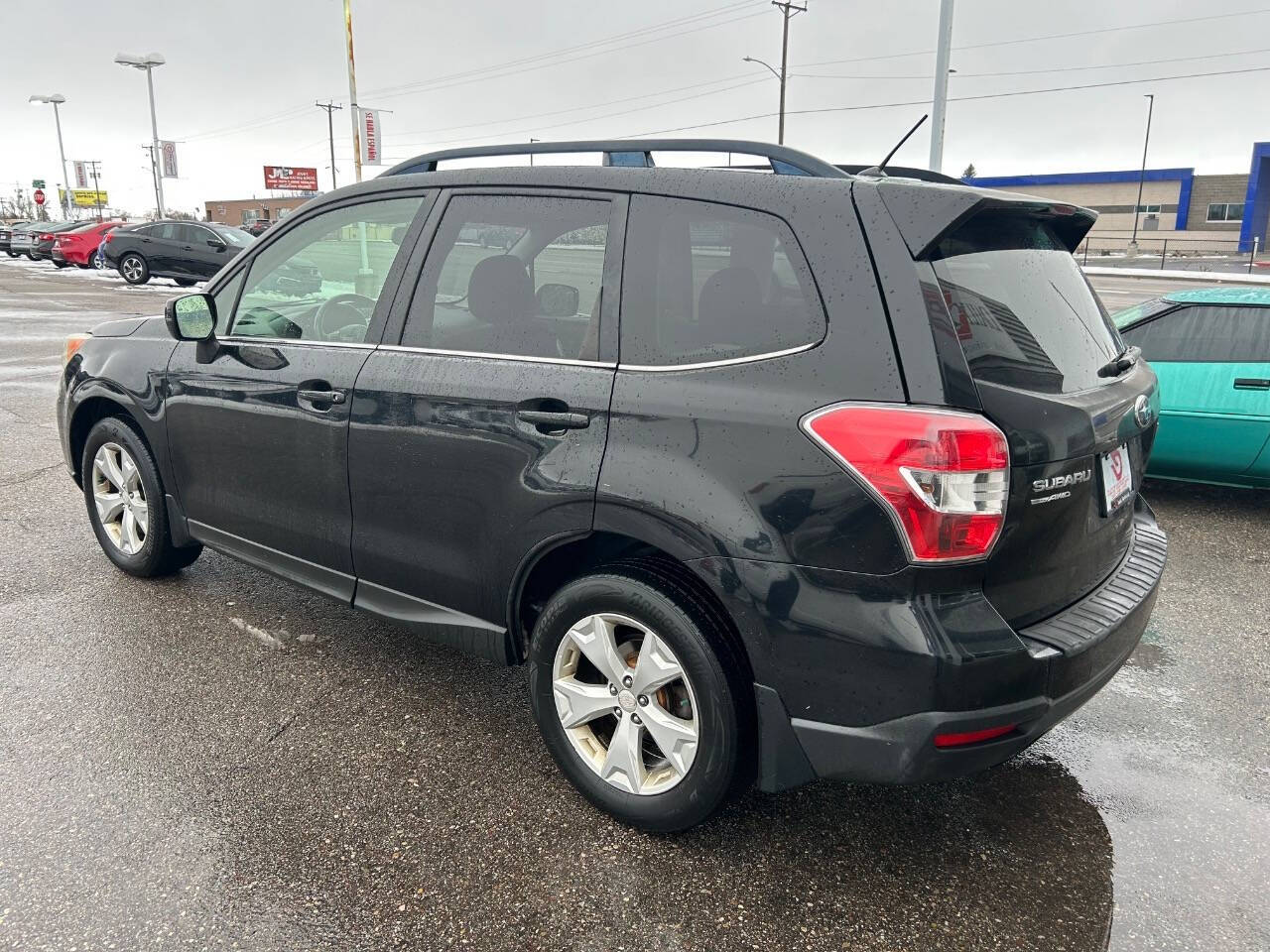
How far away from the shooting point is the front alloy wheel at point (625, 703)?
2559 mm

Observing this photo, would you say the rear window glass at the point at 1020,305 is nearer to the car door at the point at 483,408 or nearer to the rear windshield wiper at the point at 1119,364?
the rear windshield wiper at the point at 1119,364

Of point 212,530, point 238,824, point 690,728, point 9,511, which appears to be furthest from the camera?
point 9,511

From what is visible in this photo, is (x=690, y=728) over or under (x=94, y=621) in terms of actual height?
over

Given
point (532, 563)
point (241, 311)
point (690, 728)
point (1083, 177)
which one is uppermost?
point (1083, 177)

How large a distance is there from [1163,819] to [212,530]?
3652mm

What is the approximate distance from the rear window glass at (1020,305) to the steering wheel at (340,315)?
199 centimetres

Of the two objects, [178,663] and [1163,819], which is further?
[178,663]

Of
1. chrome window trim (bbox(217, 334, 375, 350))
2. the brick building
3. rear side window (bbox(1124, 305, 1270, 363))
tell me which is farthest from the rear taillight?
the brick building

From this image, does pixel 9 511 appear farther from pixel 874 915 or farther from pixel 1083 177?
pixel 1083 177

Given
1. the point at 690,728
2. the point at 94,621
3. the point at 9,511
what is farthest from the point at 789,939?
the point at 9,511

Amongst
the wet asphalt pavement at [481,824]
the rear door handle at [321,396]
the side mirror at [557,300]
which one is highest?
the side mirror at [557,300]

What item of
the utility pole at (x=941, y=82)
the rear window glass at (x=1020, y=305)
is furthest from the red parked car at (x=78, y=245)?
the rear window glass at (x=1020, y=305)

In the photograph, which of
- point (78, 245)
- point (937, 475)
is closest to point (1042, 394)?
point (937, 475)

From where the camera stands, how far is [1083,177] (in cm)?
6525
